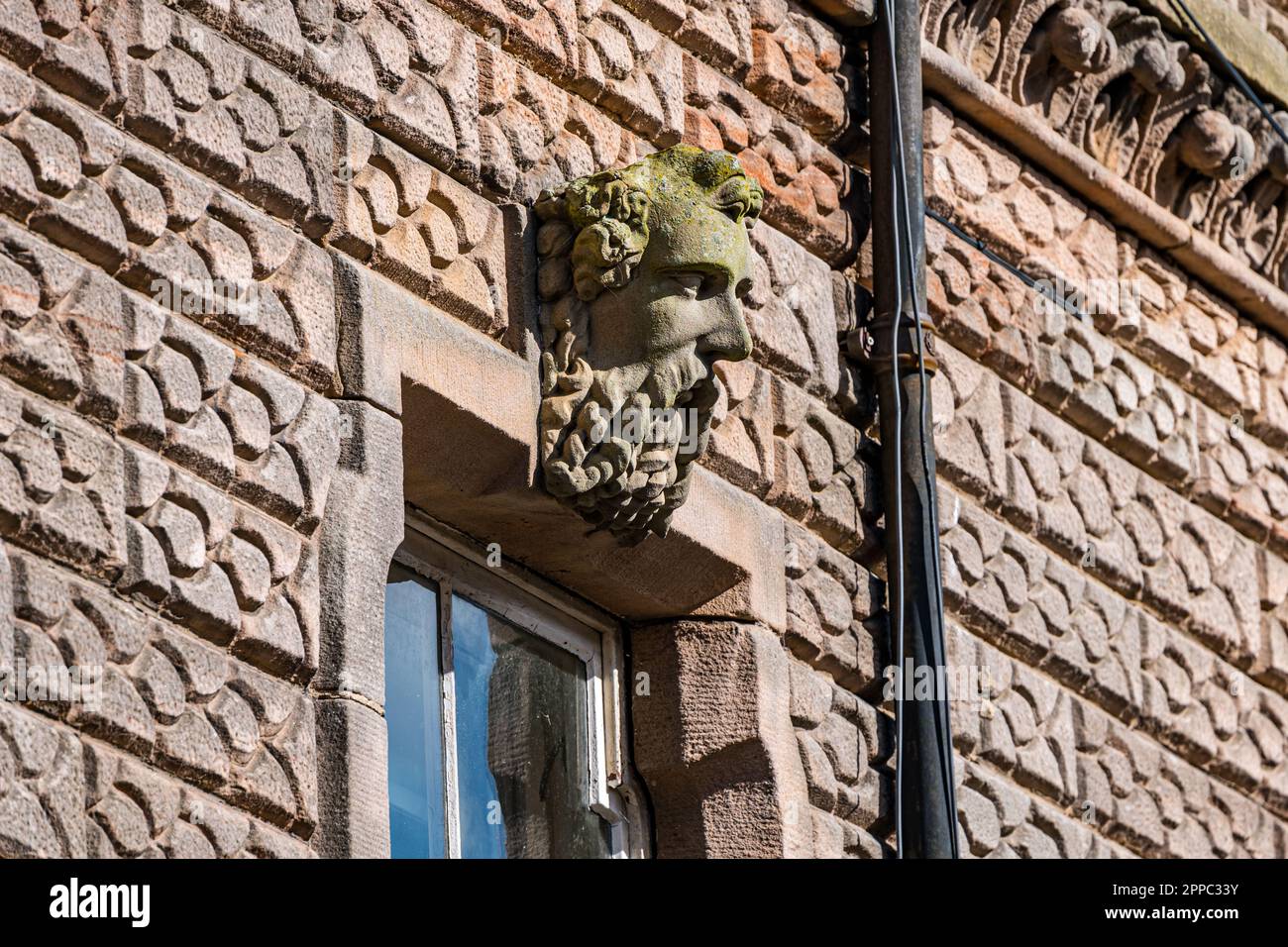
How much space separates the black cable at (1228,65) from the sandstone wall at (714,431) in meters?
0.05

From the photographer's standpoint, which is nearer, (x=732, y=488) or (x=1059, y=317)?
(x=732, y=488)

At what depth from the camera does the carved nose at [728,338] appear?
6051 mm

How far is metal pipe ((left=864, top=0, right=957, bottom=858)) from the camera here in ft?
21.7

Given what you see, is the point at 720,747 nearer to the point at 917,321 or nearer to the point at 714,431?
the point at 714,431

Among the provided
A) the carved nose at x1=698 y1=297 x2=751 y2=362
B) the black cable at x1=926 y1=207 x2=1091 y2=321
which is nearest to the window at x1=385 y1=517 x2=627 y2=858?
the carved nose at x1=698 y1=297 x2=751 y2=362

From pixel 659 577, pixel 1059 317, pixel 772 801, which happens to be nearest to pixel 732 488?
pixel 659 577

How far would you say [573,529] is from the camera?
6121mm

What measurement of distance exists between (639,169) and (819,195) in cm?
100

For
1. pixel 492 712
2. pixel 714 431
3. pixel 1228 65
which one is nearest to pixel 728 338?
pixel 714 431

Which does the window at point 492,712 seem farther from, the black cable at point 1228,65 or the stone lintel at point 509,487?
the black cable at point 1228,65

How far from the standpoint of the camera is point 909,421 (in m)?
6.89

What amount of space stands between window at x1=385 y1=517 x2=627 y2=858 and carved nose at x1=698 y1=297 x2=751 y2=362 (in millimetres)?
604

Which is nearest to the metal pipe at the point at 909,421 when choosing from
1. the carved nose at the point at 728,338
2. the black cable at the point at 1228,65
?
the carved nose at the point at 728,338
